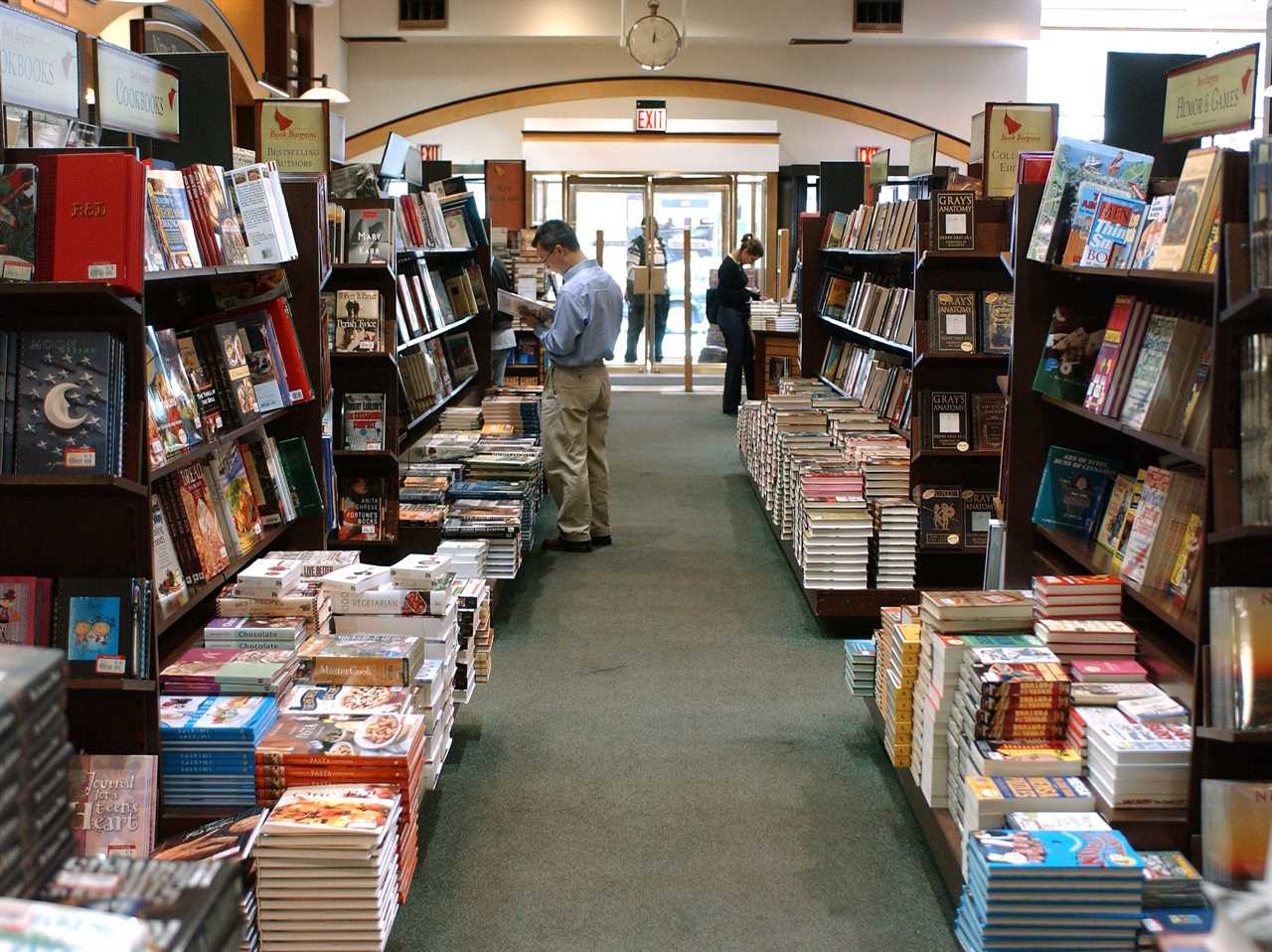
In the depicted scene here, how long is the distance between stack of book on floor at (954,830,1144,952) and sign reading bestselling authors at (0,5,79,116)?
2.79 meters

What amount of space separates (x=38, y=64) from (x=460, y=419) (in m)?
4.47

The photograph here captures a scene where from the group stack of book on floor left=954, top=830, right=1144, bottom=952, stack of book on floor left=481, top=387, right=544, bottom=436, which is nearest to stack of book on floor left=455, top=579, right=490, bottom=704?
stack of book on floor left=954, top=830, right=1144, bottom=952

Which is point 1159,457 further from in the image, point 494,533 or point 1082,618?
point 494,533

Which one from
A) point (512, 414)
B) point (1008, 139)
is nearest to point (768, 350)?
point (512, 414)

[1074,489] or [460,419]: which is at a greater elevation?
[1074,489]

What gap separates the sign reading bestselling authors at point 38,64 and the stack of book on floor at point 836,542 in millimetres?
3216

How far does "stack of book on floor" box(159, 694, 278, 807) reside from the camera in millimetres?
2928

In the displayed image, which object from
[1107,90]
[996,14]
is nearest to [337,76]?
[996,14]

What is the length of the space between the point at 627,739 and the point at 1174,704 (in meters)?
1.88

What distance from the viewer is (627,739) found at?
4.41 meters

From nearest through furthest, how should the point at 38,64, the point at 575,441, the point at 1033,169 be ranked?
the point at 38,64 → the point at 1033,169 → the point at 575,441

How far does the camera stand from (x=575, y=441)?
7.04 meters

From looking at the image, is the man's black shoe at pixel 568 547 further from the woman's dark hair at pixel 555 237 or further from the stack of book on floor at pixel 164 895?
the stack of book on floor at pixel 164 895

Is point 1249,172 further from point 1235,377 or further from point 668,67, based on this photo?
point 668,67
